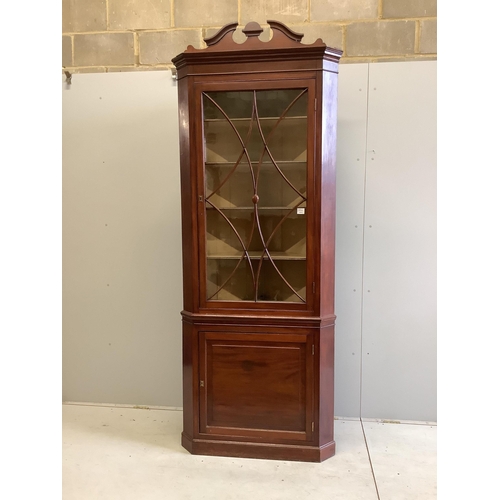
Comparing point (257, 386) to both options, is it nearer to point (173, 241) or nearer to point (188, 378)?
point (188, 378)

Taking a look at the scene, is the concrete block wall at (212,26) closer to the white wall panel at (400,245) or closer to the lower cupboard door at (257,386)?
the white wall panel at (400,245)

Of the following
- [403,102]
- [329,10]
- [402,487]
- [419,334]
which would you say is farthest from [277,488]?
[329,10]

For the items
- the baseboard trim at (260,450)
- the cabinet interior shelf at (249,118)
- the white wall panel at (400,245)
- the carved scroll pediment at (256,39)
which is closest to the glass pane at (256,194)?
the cabinet interior shelf at (249,118)

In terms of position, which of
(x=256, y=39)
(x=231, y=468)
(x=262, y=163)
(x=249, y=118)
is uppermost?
(x=256, y=39)

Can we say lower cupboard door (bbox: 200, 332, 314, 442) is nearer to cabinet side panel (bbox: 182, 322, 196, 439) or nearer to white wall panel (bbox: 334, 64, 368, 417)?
cabinet side panel (bbox: 182, 322, 196, 439)

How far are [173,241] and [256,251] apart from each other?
2.62 feet

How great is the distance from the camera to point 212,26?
311 centimetres

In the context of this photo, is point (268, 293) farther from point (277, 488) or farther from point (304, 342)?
point (277, 488)

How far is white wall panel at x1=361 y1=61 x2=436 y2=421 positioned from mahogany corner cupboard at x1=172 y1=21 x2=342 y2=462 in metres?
0.57

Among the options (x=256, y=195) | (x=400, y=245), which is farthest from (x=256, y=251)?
(x=400, y=245)

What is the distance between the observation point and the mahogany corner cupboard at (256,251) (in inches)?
100

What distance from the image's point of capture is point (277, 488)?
2.35m

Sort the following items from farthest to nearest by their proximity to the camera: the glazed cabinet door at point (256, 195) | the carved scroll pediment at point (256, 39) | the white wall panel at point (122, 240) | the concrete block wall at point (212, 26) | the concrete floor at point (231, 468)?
the white wall panel at point (122, 240) → the concrete block wall at point (212, 26) → the glazed cabinet door at point (256, 195) → the carved scroll pediment at point (256, 39) → the concrete floor at point (231, 468)

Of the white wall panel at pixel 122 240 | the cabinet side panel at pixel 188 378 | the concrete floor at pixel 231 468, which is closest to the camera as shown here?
the concrete floor at pixel 231 468
